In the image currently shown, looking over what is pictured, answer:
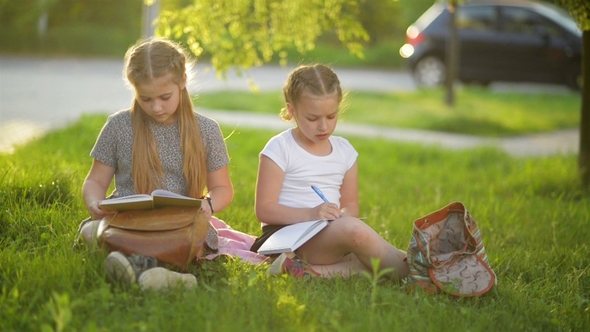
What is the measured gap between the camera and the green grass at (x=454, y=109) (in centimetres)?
1060

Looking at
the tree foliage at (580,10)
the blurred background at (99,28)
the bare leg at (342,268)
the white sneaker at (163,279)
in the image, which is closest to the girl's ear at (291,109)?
the bare leg at (342,268)

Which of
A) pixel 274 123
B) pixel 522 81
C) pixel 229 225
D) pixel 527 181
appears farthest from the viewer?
pixel 522 81

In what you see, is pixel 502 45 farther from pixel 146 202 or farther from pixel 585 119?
pixel 146 202

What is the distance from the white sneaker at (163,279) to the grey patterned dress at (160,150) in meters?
0.58

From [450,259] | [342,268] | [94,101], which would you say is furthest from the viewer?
[94,101]

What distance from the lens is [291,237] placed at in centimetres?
366

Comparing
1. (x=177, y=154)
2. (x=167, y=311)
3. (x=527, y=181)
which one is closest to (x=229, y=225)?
(x=177, y=154)

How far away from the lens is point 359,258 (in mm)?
3773

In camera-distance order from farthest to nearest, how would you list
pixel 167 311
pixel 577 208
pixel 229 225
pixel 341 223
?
pixel 577 208 → pixel 229 225 → pixel 341 223 → pixel 167 311

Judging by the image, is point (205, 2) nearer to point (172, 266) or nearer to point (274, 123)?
point (172, 266)

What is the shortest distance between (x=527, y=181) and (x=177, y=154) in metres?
4.03

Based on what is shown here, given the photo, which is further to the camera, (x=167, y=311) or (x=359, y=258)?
(x=359, y=258)

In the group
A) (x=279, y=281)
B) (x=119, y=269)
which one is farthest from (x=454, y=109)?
(x=119, y=269)

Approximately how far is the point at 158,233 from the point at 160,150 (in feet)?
2.07
